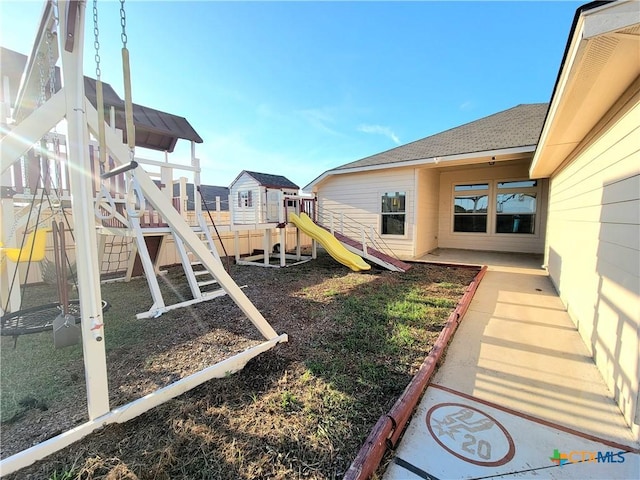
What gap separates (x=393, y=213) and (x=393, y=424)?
7547 mm

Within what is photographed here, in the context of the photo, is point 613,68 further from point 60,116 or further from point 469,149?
point 469,149

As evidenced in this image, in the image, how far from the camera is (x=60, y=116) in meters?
1.76

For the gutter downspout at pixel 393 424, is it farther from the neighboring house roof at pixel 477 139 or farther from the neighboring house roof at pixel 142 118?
the neighboring house roof at pixel 477 139

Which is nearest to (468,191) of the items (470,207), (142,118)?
(470,207)

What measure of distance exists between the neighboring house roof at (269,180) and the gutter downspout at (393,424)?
1237cm

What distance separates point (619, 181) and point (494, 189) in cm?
783

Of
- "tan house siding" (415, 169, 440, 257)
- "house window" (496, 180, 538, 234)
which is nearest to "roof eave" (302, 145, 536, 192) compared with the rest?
"tan house siding" (415, 169, 440, 257)

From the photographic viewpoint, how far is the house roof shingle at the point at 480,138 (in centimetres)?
719

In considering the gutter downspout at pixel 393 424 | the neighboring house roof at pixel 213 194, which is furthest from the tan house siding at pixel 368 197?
the neighboring house roof at pixel 213 194

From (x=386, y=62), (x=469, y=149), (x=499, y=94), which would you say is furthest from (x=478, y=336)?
(x=499, y=94)

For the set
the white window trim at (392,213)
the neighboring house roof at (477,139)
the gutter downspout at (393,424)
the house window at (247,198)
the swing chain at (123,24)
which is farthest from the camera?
the house window at (247,198)

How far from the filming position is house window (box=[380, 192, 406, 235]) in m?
8.52

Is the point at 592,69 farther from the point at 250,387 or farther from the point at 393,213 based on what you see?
the point at 393,213

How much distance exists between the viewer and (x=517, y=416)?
6.29 feet
